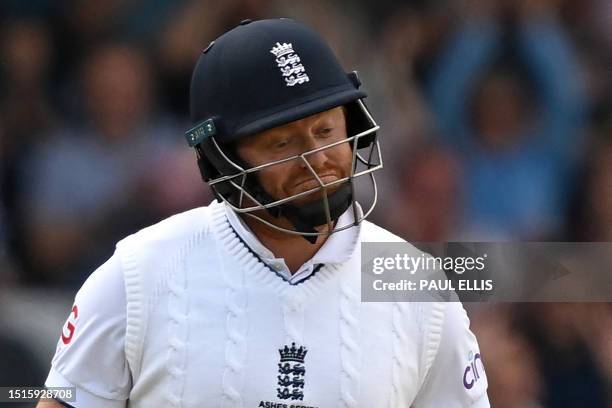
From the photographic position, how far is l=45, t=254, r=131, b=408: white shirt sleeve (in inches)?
83.8

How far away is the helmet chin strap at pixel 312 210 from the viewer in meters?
2.09

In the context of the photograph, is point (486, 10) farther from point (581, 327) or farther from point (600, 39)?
point (581, 327)

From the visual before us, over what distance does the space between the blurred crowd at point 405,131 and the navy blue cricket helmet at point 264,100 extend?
1.14 metres

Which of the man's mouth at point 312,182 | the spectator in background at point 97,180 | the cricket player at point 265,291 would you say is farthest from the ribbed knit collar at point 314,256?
the spectator in background at point 97,180

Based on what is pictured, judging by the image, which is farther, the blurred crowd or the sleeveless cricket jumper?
the blurred crowd

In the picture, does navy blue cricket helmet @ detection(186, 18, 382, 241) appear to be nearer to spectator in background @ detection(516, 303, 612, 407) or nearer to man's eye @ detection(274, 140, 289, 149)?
man's eye @ detection(274, 140, 289, 149)

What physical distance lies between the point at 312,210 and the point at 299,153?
0.36ft

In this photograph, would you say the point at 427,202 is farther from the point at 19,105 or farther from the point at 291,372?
the point at 291,372

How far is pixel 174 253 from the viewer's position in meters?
2.19

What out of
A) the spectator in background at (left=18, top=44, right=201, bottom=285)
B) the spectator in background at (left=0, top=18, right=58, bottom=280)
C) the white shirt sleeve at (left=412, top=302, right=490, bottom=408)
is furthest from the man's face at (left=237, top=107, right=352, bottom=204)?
the spectator in background at (left=0, top=18, right=58, bottom=280)

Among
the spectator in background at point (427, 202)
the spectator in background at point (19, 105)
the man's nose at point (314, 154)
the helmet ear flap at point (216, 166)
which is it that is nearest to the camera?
the man's nose at point (314, 154)

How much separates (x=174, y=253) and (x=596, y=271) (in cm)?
171

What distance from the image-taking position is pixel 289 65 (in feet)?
7.03

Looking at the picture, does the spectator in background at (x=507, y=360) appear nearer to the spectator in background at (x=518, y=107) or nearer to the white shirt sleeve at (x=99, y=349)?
the spectator in background at (x=518, y=107)
